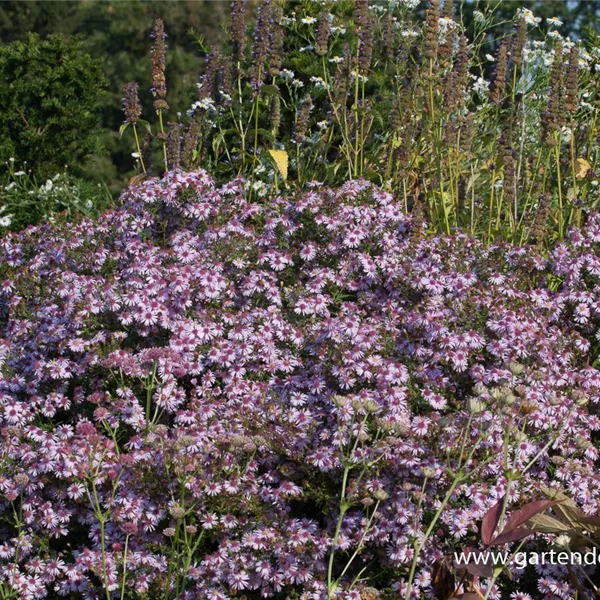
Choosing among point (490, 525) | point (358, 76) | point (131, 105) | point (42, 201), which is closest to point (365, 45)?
point (358, 76)

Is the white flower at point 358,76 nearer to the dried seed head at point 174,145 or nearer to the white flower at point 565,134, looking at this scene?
the dried seed head at point 174,145

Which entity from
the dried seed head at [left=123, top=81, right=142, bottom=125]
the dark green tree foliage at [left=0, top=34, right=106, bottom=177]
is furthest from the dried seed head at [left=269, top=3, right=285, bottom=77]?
the dark green tree foliage at [left=0, top=34, right=106, bottom=177]

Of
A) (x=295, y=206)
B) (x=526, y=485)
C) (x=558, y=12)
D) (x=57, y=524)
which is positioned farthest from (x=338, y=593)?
(x=558, y=12)

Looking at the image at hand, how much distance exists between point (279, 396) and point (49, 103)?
4.48m

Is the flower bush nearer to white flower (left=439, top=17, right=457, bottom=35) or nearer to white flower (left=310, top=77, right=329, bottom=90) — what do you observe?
white flower (left=310, top=77, right=329, bottom=90)

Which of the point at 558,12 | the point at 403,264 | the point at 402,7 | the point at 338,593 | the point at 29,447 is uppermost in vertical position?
the point at 402,7

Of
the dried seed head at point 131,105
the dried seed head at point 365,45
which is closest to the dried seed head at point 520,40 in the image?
the dried seed head at point 365,45

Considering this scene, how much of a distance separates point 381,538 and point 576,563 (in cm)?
53

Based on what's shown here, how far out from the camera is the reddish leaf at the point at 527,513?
2240 millimetres

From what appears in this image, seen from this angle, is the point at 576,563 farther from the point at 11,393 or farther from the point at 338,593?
the point at 11,393

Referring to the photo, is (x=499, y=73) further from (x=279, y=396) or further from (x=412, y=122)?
(x=279, y=396)

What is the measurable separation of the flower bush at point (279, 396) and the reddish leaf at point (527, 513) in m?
0.14

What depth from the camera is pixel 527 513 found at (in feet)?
7.41

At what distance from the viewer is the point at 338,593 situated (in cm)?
250
